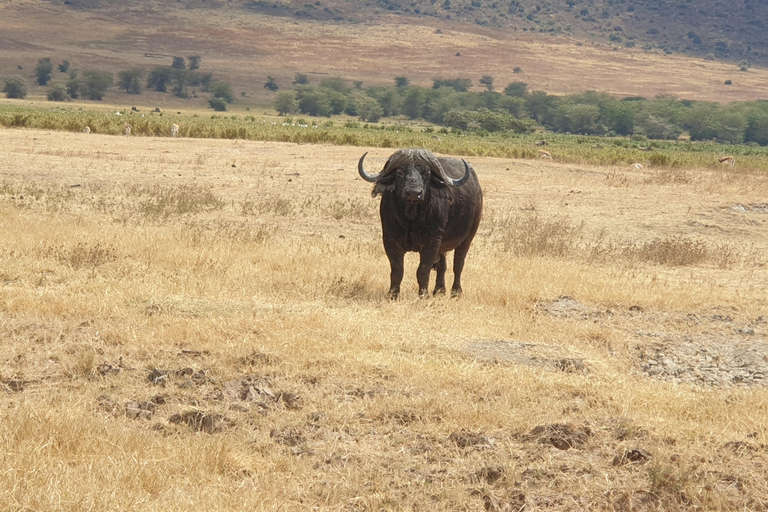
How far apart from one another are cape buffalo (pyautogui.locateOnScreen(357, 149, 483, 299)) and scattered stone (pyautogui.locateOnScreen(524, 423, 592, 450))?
4.11m

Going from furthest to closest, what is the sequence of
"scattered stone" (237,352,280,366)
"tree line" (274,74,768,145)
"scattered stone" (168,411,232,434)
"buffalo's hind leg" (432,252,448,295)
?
"tree line" (274,74,768,145), "buffalo's hind leg" (432,252,448,295), "scattered stone" (237,352,280,366), "scattered stone" (168,411,232,434)

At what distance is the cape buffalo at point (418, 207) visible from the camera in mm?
10289

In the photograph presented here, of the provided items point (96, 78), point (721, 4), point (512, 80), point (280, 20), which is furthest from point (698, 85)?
point (96, 78)

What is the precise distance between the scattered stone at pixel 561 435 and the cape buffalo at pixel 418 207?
411 cm

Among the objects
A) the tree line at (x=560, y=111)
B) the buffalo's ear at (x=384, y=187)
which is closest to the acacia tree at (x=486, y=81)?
the tree line at (x=560, y=111)

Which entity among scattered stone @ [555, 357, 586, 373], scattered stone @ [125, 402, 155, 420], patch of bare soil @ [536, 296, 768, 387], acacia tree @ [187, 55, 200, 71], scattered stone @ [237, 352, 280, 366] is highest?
scattered stone @ [125, 402, 155, 420]

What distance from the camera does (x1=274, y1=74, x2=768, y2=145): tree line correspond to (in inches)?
4190

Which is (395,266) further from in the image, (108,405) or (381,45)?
(381,45)

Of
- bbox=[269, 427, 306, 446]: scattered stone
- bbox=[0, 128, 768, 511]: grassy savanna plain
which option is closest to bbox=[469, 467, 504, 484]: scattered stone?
bbox=[0, 128, 768, 511]: grassy savanna plain

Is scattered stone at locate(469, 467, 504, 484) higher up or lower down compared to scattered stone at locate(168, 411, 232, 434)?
higher up

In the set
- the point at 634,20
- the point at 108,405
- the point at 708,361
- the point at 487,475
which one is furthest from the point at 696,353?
the point at 634,20

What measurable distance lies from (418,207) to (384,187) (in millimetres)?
444

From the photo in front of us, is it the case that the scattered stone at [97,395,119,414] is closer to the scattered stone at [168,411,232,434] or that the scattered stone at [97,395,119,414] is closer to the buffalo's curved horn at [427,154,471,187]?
the scattered stone at [168,411,232,434]

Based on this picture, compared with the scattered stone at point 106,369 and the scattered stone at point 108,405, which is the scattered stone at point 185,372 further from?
the scattered stone at point 108,405
